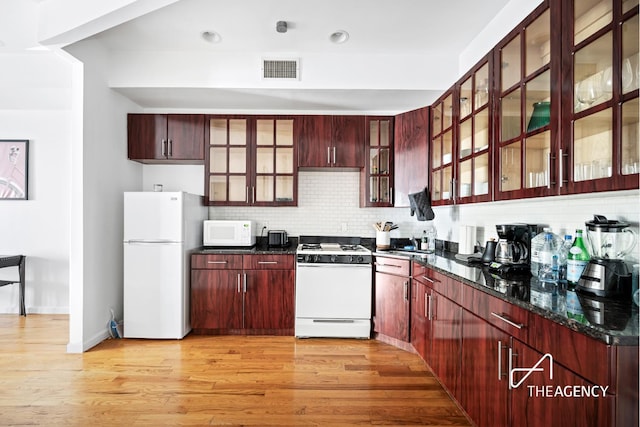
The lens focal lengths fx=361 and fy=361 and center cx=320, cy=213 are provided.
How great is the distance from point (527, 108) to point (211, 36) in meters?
2.64

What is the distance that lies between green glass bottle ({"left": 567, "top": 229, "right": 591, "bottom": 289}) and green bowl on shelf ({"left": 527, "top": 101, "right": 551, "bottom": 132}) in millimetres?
610

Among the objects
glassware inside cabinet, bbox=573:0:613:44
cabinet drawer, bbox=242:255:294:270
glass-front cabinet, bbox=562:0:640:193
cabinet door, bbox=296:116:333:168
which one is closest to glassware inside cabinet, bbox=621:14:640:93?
glass-front cabinet, bbox=562:0:640:193

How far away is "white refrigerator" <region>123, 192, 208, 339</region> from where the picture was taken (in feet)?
11.8

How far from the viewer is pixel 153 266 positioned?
11.8 ft

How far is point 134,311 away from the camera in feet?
11.8

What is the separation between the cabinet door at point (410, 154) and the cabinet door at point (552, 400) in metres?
2.33

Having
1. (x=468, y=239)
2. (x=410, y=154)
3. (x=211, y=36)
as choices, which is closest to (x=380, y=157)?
(x=410, y=154)

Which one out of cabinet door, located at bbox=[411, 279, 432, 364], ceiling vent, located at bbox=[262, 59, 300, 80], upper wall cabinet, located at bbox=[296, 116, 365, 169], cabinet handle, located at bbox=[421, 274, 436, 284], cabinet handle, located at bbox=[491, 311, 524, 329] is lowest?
cabinet door, located at bbox=[411, 279, 432, 364]

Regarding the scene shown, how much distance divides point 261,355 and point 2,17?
3.33 meters

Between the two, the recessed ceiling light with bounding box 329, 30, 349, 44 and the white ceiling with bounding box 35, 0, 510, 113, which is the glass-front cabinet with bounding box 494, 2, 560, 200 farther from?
the recessed ceiling light with bounding box 329, 30, 349, 44

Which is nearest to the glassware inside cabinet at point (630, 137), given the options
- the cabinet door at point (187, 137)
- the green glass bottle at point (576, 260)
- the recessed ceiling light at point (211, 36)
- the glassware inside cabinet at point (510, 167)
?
the green glass bottle at point (576, 260)

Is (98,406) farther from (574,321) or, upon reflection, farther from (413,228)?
(413,228)

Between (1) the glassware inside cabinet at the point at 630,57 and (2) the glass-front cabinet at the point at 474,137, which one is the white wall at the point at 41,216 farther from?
(1) the glassware inside cabinet at the point at 630,57

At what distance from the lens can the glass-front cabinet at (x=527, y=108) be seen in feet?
6.16
